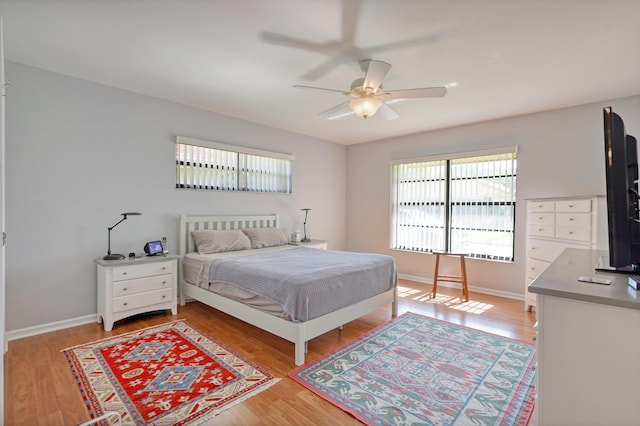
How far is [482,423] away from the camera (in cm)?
178

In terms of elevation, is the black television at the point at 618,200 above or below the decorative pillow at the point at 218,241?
above

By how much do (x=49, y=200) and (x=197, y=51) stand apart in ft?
6.91

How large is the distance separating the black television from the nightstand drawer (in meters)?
3.73

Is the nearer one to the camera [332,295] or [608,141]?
[608,141]

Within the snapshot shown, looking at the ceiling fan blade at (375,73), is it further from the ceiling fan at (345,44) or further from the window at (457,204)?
the window at (457,204)

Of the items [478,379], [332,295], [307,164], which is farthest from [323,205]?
[478,379]

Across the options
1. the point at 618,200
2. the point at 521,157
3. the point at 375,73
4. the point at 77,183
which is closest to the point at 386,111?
the point at 375,73

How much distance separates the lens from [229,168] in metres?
4.40

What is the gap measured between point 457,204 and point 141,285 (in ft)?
14.8

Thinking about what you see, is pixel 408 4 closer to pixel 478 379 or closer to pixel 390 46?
pixel 390 46

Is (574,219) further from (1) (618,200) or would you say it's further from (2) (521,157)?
(1) (618,200)

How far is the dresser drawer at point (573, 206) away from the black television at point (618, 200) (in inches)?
87.7

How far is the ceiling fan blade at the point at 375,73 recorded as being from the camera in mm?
2342

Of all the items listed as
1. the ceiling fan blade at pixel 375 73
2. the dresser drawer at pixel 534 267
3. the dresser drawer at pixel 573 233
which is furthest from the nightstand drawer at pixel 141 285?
the dresser drawer at pixel 573 233
